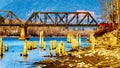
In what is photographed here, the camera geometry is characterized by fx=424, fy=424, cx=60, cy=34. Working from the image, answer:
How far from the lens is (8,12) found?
190 metres

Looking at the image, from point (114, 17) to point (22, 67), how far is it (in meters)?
71.0

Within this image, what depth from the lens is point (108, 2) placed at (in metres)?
127

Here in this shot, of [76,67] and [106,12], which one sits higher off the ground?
[106,12]

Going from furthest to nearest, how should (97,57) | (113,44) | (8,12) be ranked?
(8,12)
(113,44)
(97,57)

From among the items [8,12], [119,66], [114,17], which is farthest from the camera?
[8,12]

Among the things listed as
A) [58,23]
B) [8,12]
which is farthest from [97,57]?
[8,12]

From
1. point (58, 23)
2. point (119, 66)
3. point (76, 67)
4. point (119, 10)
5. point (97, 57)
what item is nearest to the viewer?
point (119, 66)

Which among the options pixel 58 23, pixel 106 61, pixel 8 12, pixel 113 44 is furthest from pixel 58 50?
pixel 8 12

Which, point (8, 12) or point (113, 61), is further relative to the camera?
point (8, 12)

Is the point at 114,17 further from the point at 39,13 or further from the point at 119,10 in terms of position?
the point at 39,13

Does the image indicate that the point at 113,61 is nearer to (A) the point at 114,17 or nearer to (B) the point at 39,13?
(A) the point at 114,17

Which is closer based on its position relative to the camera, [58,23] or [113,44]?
[113,44]

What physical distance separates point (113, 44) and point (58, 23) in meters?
109

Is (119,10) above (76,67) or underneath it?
above
